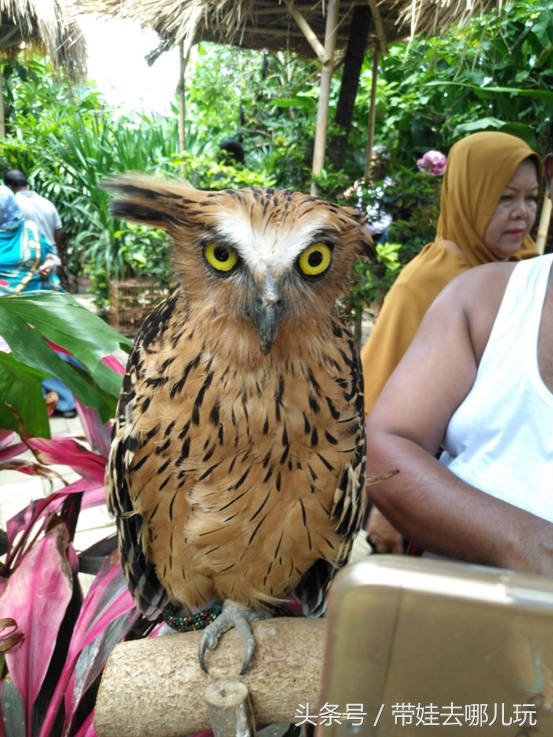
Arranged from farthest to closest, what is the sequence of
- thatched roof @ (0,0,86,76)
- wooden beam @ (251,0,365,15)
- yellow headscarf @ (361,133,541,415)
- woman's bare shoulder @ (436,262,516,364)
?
thatched roof @ (0,0,86,76) → wooden beam @ (251,0,365,15) → yellow headscarf @ (361,133,541,415) → woman's bare shoulder @ (436,262,516,364)

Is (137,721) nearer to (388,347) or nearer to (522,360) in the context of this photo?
(522,360)

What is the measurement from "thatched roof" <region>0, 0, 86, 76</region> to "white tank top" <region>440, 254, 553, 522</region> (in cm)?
493

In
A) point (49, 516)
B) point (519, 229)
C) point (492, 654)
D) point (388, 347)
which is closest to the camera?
point (492, 654)

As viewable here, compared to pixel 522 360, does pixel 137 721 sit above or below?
below

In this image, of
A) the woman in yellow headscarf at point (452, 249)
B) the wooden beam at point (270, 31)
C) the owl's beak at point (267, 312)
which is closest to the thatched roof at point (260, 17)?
the wooden beam at point (270, 31)

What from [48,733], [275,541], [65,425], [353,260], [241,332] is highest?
[353,260]

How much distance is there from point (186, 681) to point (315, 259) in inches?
28.2

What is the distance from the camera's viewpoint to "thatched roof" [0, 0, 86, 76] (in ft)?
17.5

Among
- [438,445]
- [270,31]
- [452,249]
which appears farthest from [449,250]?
[270,31]

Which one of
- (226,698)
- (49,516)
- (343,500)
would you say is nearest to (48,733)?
(49,516)

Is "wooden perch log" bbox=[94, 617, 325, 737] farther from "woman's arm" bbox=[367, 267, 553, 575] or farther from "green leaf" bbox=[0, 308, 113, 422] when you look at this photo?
"green leaf" bbox=[0, 308, 113, 422]

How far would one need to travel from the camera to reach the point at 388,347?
178 centimetres

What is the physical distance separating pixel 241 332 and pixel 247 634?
54cm

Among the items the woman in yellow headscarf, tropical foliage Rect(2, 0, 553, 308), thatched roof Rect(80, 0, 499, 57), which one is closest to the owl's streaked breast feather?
the woman in yellow headscarf
